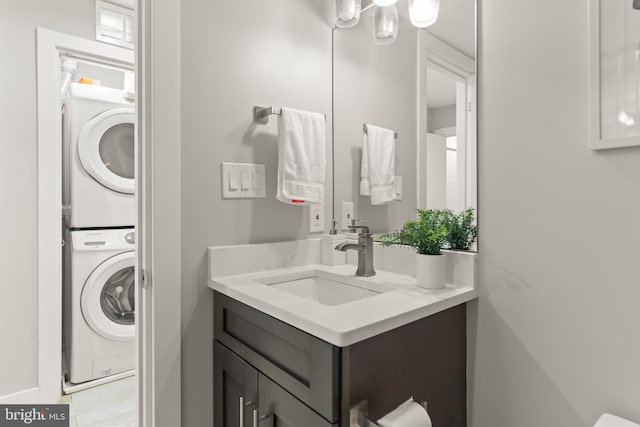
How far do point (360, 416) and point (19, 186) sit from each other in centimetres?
214

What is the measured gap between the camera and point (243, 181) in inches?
52.5

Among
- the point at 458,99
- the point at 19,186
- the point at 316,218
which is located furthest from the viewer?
the point at 19,186

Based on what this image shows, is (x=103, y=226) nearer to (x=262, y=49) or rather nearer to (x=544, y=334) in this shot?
(x=262, y=49)

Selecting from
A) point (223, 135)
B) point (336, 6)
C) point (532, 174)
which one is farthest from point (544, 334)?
point (336, 6)

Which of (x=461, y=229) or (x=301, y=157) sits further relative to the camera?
(x=301, y=157)

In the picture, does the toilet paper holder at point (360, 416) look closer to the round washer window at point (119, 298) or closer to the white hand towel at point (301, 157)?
the white hand towel at point (301, 157)

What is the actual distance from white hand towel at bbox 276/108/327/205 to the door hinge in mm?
517

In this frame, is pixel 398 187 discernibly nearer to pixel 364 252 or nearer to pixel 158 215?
pixel 364 252

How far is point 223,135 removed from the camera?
129 centimetres

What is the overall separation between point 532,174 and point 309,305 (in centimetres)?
70

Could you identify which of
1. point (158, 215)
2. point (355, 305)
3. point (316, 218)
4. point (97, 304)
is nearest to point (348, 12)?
point (316, 218)

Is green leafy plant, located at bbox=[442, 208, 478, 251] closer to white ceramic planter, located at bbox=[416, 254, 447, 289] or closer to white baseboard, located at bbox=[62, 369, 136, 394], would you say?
white ceramic planter, located at bbox=[416, 254, 447, 289]

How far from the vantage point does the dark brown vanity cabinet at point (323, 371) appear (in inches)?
31.7

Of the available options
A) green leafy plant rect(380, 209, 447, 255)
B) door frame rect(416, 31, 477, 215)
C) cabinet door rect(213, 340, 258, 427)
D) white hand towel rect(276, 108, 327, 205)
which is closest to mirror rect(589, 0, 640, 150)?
door frame rect(416, 31, 477, 215)
